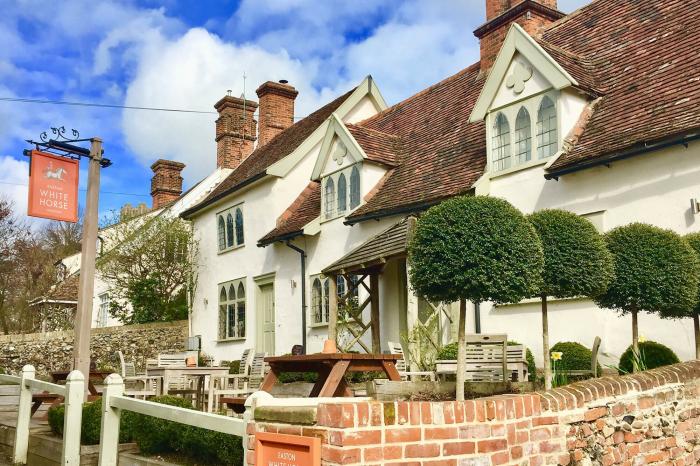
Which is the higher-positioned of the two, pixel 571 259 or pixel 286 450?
pixel 571 259

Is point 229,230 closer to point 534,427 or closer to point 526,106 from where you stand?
point 526,106

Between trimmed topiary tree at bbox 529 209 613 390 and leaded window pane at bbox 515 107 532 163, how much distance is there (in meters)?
5.30

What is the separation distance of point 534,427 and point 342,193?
518 inches

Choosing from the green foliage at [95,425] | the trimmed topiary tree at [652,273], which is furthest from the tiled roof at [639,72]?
the green foliage at [95,425]

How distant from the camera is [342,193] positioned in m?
18.0

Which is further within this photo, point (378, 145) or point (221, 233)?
point (221, 233)

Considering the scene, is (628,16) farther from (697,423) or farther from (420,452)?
(420,452)

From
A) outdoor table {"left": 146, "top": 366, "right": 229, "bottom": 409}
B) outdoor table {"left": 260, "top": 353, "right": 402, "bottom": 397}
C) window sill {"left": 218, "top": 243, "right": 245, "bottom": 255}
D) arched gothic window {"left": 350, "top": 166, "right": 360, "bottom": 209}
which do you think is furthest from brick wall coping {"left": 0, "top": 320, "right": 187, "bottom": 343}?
outdoor table {"left": 260, "top": 353, "right": 402, "bottom": 397}

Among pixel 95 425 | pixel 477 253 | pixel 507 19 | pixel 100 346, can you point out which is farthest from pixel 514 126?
pixel 100 346

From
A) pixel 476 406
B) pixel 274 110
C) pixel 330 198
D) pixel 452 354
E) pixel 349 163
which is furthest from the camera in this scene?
pixel 274 110

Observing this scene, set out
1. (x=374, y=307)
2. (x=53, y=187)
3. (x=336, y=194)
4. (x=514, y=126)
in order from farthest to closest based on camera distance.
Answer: (x=336, y=194), (x=374, y=307), (x=514, y=126), (x=53, y=187)

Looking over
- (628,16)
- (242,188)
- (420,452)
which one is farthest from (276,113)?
(420,452)

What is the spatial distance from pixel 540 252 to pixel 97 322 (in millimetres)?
34663

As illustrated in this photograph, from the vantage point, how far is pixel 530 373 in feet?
38.5
